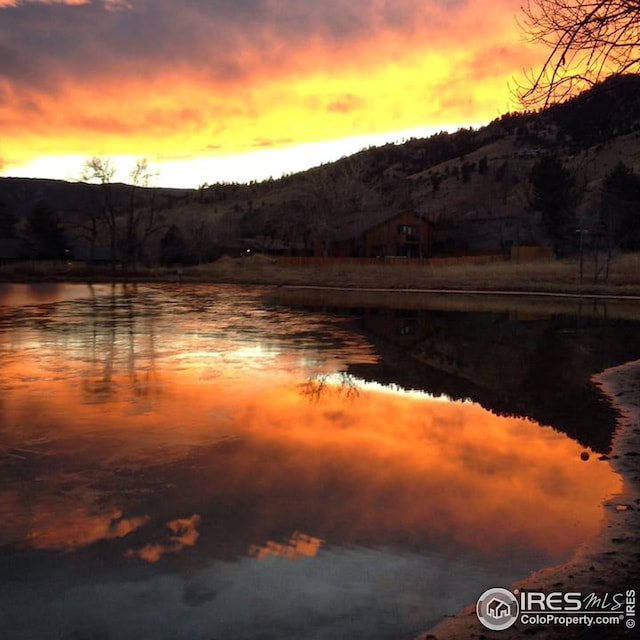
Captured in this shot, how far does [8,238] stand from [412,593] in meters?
114

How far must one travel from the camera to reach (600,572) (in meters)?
5.29

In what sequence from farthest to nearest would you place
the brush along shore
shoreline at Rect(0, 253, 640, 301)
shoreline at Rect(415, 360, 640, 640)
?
1. the brush along shore
2. shoreline at Rect(0, 253, 640, 301)
3. shoreline at Rect(415, 360, 640, 640)

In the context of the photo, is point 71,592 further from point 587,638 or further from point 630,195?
point 630,195

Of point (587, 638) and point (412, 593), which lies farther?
point (412, 593)

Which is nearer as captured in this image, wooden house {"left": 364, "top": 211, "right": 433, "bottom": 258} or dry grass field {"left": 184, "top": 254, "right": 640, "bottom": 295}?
dry grass field {"left": 184, "top": 254, "right": 640, "bottom": 295}

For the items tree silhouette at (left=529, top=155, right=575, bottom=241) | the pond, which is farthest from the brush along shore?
the pond

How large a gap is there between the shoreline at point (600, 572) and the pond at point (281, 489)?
6.3 inches

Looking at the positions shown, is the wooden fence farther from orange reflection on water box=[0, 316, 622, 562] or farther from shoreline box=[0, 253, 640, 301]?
orange reflection on water box=[0, 316, 622, 562]

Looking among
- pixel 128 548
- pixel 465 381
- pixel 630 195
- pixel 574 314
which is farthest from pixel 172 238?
pixel 128 548

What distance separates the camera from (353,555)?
5.70 meters
